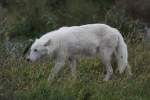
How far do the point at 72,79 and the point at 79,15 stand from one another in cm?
1243

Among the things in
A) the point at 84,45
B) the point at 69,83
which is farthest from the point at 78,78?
the point at 84,45

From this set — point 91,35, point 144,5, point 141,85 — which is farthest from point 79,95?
point 144,5

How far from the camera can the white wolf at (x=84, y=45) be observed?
1120 cm

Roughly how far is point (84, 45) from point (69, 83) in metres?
1.42

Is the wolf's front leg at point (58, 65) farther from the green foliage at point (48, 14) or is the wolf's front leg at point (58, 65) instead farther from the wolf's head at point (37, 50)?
the green foliage at point (48, 14)

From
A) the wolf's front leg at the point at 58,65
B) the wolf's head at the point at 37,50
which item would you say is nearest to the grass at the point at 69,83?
the wolf's front leg at the point at 58,65

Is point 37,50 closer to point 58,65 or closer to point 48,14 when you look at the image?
point 58,65

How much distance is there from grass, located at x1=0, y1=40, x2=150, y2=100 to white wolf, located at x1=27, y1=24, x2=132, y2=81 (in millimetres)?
244

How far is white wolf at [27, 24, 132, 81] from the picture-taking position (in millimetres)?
11195

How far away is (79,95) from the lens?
31.9ft

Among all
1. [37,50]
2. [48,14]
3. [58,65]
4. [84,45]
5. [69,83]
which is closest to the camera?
[69,83]

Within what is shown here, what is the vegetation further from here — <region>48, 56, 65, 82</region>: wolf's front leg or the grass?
<region>48, 56, 65, 82</region>: wolf's front leg

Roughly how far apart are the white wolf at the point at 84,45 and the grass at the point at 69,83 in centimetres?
24

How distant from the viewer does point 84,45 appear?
11547mm
